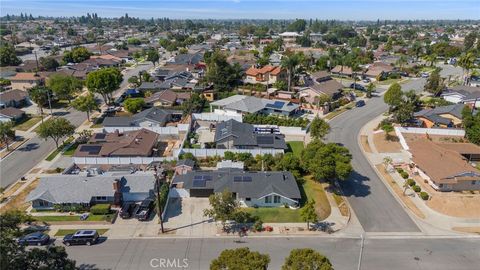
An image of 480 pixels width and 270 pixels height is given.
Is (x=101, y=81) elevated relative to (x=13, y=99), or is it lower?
elevated

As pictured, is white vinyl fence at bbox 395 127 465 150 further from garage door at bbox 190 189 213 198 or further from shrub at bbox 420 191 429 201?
garage door at bbox 190 189 213 198

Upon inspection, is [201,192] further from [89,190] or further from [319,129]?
[319,129]

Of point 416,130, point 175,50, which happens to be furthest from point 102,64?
point 416,130

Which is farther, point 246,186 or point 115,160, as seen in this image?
point 115,160

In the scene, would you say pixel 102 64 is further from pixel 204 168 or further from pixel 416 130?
pixel 416 130

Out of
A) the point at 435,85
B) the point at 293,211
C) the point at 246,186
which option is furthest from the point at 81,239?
the point at 435,85

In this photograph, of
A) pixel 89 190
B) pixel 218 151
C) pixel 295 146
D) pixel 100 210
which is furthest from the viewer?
pixel 295 146

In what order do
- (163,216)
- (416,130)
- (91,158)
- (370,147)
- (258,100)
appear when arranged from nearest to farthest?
(163,216) → (91,158) → (370,147) → (416,130) → (258,100)

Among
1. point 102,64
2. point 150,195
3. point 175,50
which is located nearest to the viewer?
point 150,195
